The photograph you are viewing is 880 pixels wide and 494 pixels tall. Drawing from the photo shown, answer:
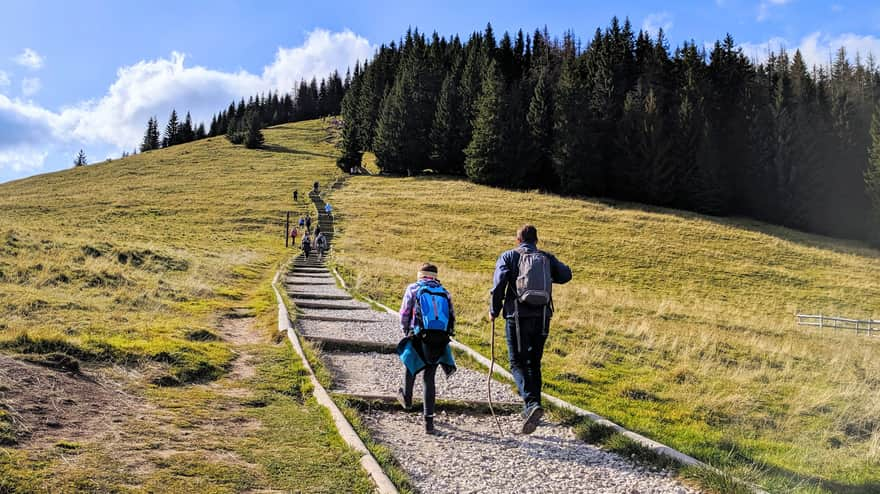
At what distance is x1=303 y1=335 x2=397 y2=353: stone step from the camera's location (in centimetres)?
1115

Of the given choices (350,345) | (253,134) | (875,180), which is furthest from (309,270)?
(253,134)

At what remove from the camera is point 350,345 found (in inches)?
447

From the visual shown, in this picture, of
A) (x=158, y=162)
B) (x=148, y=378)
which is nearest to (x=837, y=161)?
(x=148, y=378)

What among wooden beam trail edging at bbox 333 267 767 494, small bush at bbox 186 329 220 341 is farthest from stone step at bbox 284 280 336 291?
wooden beam trail edging at bbox 333 267 767 494

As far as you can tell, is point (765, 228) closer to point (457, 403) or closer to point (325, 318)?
point (325, 318)

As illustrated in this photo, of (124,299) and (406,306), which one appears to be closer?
(406,306)

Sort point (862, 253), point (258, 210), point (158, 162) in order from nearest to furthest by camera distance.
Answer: point (862, 253) < point (258, 210) < point (158, 162)

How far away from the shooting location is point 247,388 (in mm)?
7629

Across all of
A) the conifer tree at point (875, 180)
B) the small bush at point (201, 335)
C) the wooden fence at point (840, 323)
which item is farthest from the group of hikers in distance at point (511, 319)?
the conifer tree at point (875, 180)

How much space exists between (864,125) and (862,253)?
88.2ft

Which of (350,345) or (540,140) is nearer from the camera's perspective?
(350,345)

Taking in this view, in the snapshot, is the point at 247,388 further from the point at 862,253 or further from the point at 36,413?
the point at 862,253

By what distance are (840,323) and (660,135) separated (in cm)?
3950

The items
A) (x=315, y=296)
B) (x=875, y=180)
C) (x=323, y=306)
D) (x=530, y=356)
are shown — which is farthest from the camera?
(x=875, y=180)
